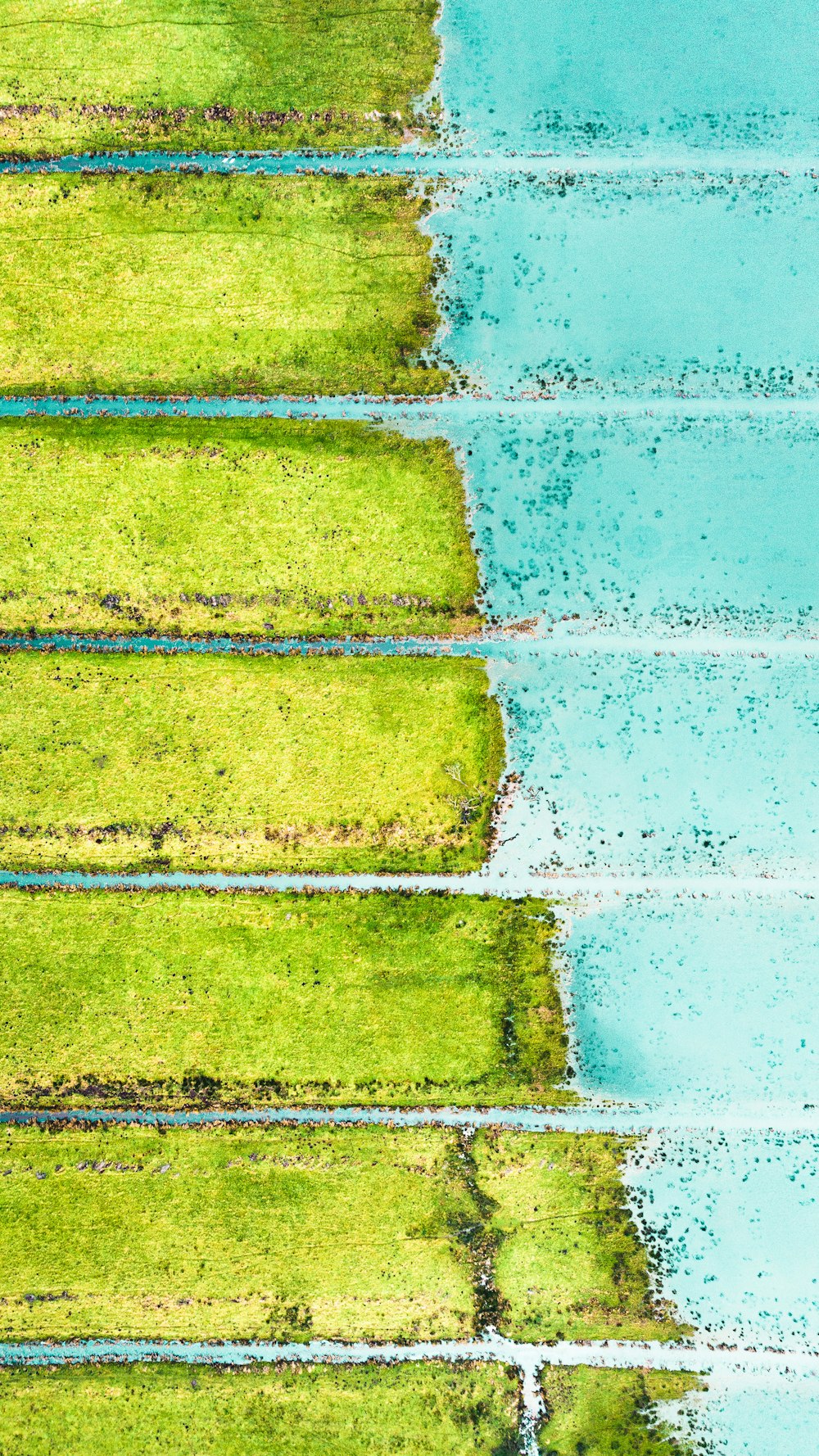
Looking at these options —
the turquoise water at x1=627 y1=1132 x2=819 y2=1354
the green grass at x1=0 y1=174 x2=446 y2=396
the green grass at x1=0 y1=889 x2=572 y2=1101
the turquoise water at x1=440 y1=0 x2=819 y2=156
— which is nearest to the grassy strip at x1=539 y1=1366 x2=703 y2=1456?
the turquoise water at x1=627 y1=1132 x2=819 y2=1354

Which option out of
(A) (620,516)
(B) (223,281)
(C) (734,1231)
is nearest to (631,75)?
(A) (620,516)

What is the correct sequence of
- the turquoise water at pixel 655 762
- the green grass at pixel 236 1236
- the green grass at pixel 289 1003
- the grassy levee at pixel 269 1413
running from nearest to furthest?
the grassy levee at pixel 269 1413 < the green grass at pixel 236 1236 < the green grass at pixel 289 1003 < the turquoise water at pixel 655 762

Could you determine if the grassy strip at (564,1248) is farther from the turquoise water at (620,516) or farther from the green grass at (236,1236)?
the turquoise water at (620,516)

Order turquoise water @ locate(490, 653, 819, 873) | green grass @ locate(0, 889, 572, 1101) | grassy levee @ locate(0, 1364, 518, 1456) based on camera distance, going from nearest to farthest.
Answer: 1. grassy levee @ locate(0, 1364, 518, 1456)
2. green grass @ locate(0, 889, 572, 1101)
3. turquoise water @ locate(490, 653, 819, 873)

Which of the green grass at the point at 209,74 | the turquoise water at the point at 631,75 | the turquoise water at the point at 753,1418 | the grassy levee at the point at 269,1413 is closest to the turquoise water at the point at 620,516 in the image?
the turquoise water at the point at 631,75

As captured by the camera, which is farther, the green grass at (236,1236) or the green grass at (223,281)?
the green grass at (223,281)

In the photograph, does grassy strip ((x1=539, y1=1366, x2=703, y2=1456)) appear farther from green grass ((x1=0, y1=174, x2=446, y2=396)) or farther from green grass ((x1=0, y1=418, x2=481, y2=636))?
green grass ((x1=0, y1=174, x2=446, y2=396))

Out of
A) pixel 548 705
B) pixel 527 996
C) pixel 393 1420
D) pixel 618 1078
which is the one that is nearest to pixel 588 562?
pixel 548 705
